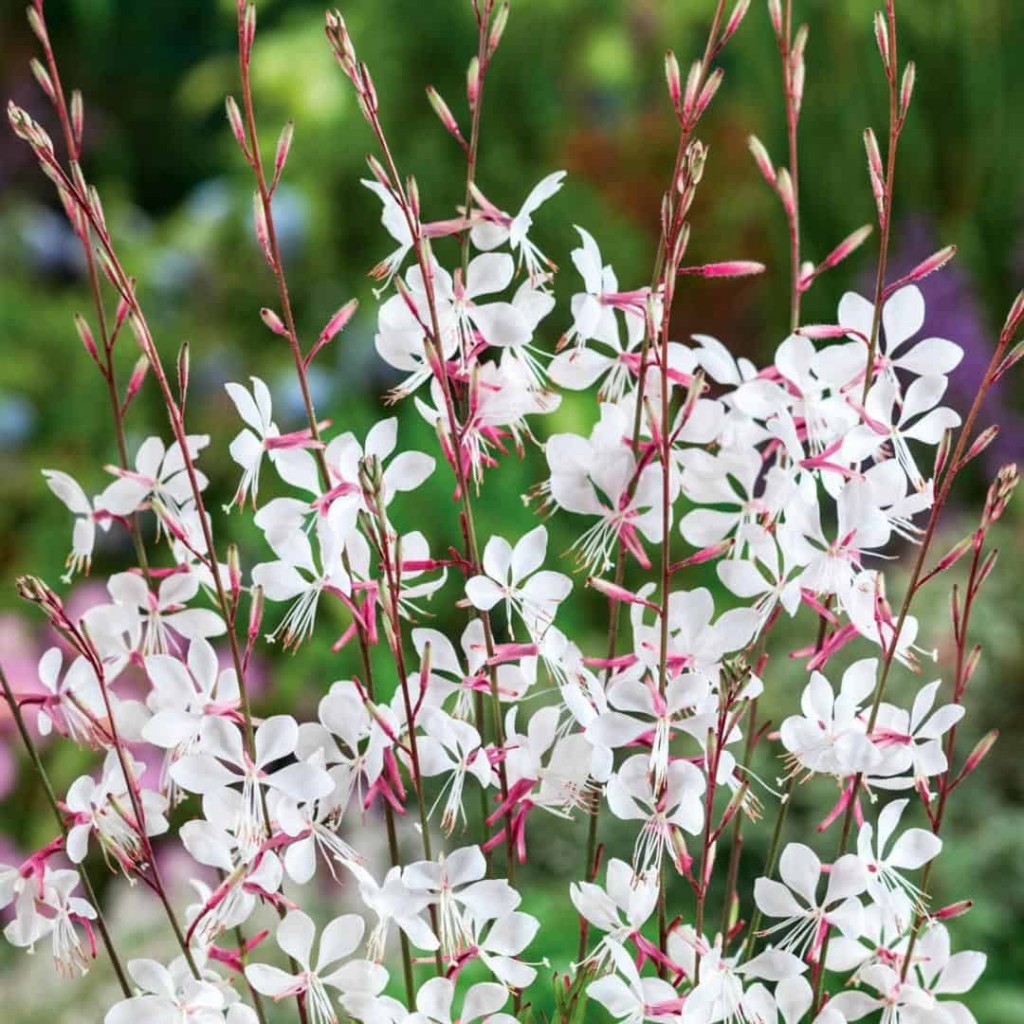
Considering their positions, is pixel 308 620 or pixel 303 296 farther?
pixel 303 296

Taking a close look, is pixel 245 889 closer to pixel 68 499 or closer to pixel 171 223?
pixel 68 499

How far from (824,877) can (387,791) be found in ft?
2.45

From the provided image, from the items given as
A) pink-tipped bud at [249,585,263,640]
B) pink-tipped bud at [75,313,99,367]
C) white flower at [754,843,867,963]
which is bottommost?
white flower at [754,843,867,963]

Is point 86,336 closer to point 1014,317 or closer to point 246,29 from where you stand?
point 246,29

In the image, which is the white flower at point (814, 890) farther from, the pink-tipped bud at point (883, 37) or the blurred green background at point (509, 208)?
the blurred green background at point (509, 208)

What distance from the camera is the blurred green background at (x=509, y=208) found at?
162 centimetres

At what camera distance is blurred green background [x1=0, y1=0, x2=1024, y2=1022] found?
1.62 metres

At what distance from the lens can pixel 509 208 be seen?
1905 mm

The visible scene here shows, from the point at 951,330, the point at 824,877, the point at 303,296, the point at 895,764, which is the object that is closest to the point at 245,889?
the point at 895,764

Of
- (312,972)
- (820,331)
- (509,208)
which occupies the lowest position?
(509,208)

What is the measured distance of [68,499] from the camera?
0.39 metres

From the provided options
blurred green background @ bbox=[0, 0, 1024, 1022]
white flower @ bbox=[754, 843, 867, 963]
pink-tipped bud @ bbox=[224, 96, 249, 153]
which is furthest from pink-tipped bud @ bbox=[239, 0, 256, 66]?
blurred green background @ bbox=[0, 0, 1024, 1022]

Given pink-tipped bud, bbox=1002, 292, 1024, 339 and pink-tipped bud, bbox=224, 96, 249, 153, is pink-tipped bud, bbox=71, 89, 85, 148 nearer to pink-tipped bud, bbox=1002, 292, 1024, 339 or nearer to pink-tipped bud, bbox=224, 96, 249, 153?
pink-tipped bud, bbox=224, 96, 249, 153

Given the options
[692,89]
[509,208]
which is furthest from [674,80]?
[509,208]
